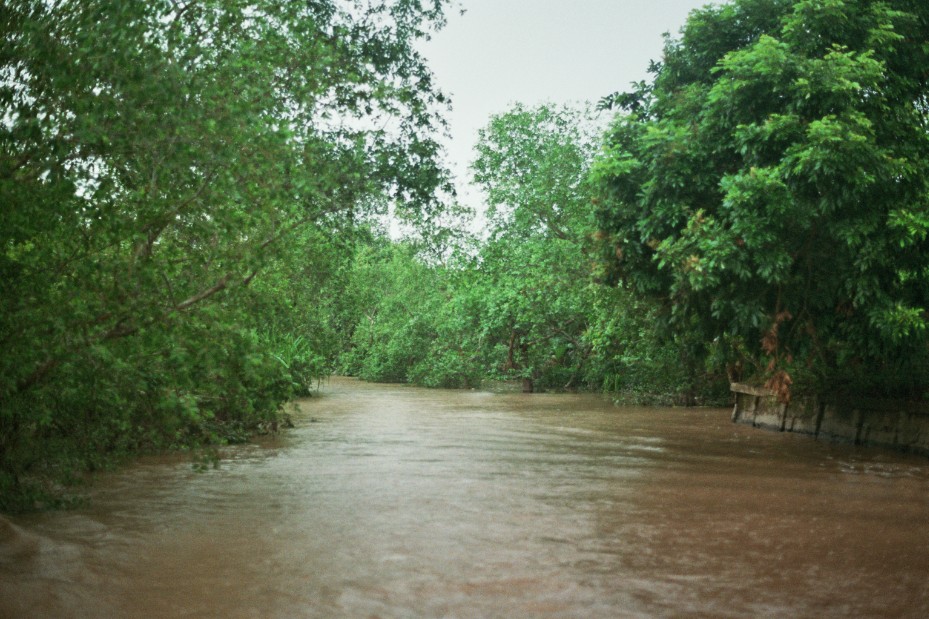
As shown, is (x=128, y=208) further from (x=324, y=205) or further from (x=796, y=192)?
(x=796, y=192)

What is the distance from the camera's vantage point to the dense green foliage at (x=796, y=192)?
12.1 m

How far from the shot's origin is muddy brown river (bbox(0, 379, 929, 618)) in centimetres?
594

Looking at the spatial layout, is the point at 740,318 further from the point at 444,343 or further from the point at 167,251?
the point at 444,343

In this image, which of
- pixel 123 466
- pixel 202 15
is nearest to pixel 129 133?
pixel 202 15

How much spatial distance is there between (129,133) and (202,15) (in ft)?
7.34

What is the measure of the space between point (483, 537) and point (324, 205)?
19.7 ft

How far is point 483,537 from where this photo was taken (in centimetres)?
784

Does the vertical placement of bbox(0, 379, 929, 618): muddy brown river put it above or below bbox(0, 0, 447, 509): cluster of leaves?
below

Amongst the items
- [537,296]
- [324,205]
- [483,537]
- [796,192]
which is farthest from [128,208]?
[537,296]

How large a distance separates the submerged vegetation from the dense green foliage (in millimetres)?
43

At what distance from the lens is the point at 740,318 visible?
1295cm

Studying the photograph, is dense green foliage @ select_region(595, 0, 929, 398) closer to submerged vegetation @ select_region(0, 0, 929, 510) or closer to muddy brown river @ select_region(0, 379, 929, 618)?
submerged vegetation @ select_region(0, 0, 929, 510)

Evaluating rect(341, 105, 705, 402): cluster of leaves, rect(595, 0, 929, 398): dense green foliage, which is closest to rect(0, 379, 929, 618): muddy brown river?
rect(595, 0, 929, 398): dense green foliage

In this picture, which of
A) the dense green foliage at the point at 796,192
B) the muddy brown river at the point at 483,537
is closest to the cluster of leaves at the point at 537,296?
the dense green foliage at the point at 796,192
